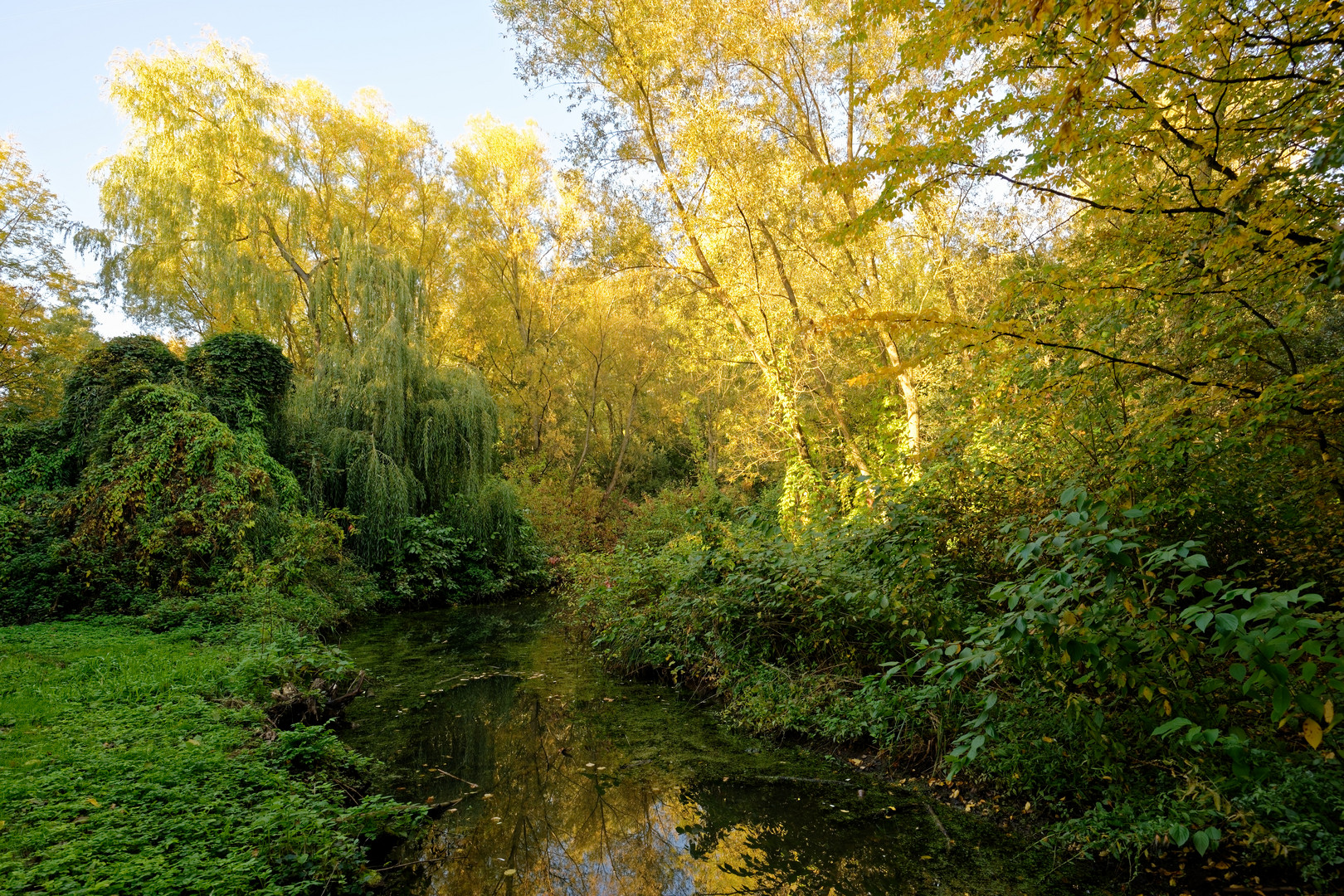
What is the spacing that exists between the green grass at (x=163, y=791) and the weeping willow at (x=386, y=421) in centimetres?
686

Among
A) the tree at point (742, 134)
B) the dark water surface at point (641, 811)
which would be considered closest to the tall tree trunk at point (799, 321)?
the tree at point (742, 134)

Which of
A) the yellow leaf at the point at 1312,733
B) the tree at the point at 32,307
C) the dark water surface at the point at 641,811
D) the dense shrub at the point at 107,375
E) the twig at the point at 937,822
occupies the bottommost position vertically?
the twig at the point at 937,822

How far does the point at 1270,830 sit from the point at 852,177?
4.24 metres

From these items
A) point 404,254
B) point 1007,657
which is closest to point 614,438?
point 404,254

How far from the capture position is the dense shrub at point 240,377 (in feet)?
36.3

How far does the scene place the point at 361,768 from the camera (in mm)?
4684

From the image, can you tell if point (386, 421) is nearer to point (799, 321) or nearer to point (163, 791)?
point (799, 321)

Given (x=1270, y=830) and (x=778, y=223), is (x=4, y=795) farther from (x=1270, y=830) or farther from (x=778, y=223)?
(x=778, y=223)

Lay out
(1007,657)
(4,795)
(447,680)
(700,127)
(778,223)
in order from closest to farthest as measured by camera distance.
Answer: (4,795)
(1007,657)
(447,680)
(700,127)
(778,223)

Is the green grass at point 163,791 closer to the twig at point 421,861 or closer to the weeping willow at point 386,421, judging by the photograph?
the twig at point 421,861

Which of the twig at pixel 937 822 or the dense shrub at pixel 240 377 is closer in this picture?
the twig at pixel 937 822

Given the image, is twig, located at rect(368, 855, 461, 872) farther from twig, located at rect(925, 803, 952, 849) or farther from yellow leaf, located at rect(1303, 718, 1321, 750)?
yellow leaf, located at rect(1303, 718, 1321, 750)

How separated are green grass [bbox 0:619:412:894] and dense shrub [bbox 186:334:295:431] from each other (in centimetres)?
613

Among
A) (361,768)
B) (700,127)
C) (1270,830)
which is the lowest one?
(1270,830)
